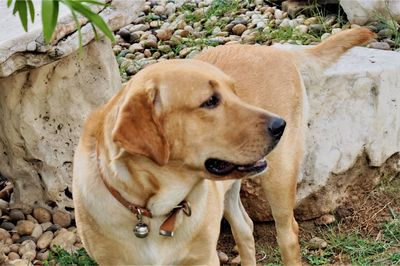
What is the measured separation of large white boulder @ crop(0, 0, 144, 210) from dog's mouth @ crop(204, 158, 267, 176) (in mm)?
1737

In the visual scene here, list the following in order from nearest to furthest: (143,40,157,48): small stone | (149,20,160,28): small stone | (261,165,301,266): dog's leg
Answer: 1. (261,165,301,266): dog's leg
2. (143,40,157,48): small stone
3. (149,20,160,28): small stone

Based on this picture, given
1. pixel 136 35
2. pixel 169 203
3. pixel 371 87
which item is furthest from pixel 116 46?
pixel 169 203

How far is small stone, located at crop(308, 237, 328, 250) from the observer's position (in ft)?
16.7

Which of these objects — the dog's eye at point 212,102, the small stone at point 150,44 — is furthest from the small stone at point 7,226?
the small stone at point 150,44

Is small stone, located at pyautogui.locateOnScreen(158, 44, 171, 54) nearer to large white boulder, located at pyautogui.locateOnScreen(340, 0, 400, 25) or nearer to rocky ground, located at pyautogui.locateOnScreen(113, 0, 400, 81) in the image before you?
rocky ground, located at pyautogui.locateOnScreen(113, 0, 400, 81)

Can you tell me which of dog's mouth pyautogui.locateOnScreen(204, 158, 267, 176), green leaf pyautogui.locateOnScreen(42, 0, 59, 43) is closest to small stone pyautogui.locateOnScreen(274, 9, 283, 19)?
dog's mouth pyautogui.locateOnScreen(204, 158, 267, 176)

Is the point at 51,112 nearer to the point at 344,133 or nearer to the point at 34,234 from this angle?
the point at 34,234

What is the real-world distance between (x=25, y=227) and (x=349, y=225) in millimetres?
2038

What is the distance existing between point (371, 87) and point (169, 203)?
Result: 2.21 meters

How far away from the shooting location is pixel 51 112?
5105 millimetres

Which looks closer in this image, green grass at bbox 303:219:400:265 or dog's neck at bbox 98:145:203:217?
dog's neck at bbox 98:145:203:217

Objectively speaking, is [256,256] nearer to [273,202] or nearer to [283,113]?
[273,202]

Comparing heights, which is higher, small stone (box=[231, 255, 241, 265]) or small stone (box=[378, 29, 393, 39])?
small stone (box=[231, 255, 241, 265])

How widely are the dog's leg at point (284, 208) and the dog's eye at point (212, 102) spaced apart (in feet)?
3.93
